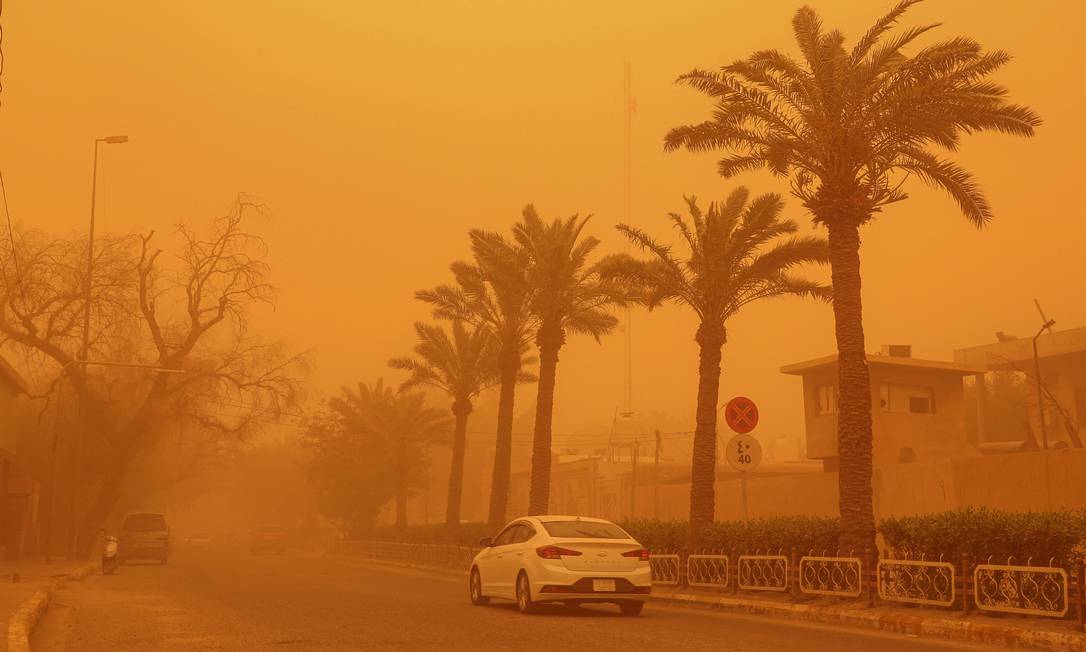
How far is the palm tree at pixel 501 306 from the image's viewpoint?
39969 mm

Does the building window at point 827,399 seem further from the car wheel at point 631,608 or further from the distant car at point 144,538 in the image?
the car wheel at point 631,608

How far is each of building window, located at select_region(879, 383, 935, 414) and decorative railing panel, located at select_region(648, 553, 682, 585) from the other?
71.9 ft

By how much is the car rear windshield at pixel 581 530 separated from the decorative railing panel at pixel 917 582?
3989mm

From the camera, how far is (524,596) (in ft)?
56.9

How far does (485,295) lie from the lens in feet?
139

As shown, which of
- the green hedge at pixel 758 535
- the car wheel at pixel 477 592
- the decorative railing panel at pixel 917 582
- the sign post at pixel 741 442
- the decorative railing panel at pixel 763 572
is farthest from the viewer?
the sign post at pixel 741 442

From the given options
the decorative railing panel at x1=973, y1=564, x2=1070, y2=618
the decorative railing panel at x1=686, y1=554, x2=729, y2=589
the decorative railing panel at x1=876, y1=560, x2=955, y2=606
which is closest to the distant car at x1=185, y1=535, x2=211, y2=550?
the decorative railing panel at x1=686, y1=554, x2=729, y2=589

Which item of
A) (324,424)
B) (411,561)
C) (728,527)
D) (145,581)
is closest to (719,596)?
(728,527)

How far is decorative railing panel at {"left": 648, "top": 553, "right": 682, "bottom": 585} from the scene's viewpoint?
80.9 ft

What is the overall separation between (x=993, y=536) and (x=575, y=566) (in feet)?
18.9

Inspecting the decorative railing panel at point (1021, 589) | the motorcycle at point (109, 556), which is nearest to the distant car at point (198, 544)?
the motorcycle at point (109, 556)

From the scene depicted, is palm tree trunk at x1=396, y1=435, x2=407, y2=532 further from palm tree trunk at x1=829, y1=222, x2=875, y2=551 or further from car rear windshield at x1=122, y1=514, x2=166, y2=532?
palm tree trunk at x1=829, y1=222, x2=875, y2=551

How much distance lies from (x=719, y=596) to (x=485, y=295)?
22241mm

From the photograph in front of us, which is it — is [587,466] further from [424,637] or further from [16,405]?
[424,637]
